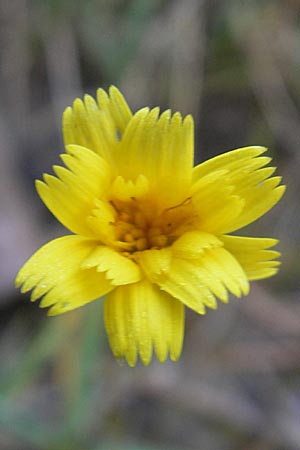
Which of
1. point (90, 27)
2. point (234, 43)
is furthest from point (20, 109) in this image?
point (234, 43)

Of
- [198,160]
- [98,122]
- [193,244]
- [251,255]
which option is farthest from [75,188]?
[198,160]

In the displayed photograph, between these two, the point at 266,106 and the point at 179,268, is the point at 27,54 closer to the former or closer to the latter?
the point at 266,106

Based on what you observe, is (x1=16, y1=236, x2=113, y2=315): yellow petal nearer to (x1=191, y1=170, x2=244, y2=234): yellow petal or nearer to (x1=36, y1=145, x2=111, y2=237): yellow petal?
(x1=36, y1=145, x2=111, y2=237): yellow petal

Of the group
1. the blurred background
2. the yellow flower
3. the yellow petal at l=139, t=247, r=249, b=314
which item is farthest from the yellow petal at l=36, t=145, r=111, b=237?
the blurred background

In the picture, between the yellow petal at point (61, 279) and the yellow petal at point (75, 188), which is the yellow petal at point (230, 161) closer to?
the yellow petal at point (75, 188)

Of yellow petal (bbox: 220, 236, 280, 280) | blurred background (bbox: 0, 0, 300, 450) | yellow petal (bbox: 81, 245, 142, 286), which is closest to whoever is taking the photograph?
yellow petal (bbox: 81, 245, 142, 286)

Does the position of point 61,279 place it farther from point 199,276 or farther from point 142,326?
point 199,276

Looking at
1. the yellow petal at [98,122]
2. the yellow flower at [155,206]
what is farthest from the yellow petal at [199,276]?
the yellow petal at [98,122]
